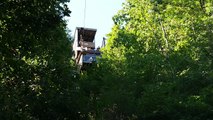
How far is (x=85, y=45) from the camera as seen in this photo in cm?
5222

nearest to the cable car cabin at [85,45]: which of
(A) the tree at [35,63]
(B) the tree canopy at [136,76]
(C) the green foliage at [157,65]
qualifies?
(C) the green foliage at [157,65]

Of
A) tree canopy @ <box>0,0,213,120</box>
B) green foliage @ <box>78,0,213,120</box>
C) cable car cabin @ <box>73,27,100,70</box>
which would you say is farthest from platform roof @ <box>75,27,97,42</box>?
tree canopy @ <box>0,0,213,120</box>

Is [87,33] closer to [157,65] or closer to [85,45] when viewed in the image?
[85,45]

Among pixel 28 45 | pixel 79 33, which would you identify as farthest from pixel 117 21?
pixel 79 33

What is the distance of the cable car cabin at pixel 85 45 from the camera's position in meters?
49.8

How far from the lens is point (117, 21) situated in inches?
1282

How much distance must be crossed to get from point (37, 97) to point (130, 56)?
6469mm

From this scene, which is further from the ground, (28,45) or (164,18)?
(164,18)

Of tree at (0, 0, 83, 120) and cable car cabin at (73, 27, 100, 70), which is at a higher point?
cable car cabin at (73, 27, 100, 70)

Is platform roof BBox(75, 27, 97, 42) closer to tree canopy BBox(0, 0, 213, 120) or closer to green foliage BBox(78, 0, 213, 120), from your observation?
green foliage BBox(78, 0, 213, 120)

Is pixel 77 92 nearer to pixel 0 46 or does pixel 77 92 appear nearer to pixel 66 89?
pixel 66 89

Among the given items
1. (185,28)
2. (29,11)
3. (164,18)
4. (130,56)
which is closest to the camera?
(29,11)

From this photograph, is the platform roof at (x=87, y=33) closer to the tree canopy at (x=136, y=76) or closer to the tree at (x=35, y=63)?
the tree canopy at (x=136, y=76)

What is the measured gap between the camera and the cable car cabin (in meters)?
49.8
